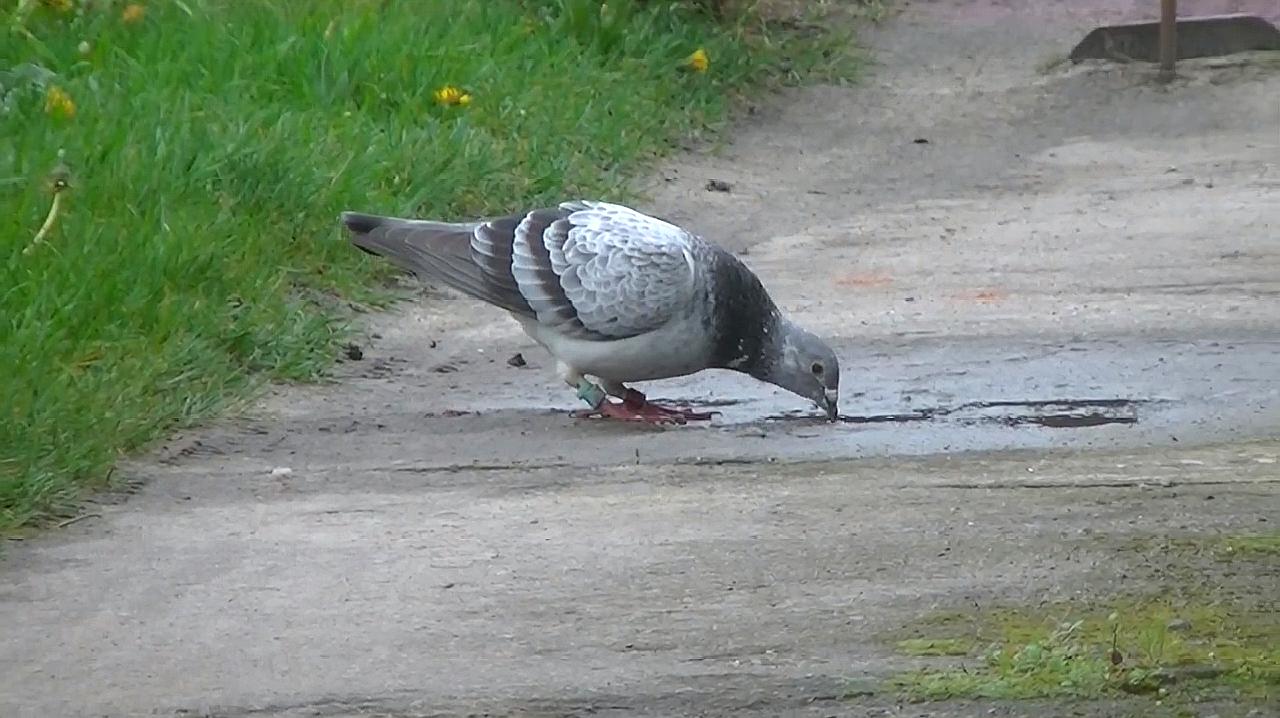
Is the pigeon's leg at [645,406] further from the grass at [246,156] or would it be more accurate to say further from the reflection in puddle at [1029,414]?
the grass at [246,156]

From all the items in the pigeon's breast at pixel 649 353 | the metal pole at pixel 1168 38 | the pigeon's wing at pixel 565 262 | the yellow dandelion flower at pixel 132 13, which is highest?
the yellow dandelion flower at pixel 132 13

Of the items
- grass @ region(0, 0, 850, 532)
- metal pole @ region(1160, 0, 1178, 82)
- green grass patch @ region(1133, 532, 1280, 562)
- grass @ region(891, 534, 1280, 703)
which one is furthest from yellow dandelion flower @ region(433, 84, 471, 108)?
grass @ region(891, 534, 1280, 703)

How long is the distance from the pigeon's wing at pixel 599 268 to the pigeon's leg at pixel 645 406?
25 cm

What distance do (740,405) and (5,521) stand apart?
2.19 meters

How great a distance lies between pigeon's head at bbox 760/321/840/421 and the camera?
5402 mm

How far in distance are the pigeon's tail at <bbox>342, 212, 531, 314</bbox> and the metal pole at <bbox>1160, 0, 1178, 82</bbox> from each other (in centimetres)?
554

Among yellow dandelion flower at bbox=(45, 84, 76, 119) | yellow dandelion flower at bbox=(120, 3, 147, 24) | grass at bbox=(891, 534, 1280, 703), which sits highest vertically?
yellow dandelion flower at bbox=(120, 3, 147, 24)

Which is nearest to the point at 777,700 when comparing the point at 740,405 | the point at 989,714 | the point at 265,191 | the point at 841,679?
the point at 841,679

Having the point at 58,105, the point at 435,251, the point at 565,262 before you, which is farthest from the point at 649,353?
the point at 58,105

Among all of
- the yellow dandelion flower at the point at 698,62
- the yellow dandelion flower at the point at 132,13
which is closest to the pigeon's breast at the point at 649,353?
the yellow dandelion flower at the point at 132,13

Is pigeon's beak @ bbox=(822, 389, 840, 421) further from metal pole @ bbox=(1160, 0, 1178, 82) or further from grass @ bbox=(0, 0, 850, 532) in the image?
metal pole @ bbox=(1160, 0, 1178, 82)

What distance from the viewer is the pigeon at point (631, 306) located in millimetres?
5434

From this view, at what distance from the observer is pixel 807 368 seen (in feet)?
17.8

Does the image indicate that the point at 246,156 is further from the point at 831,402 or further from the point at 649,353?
the point at 831,402
